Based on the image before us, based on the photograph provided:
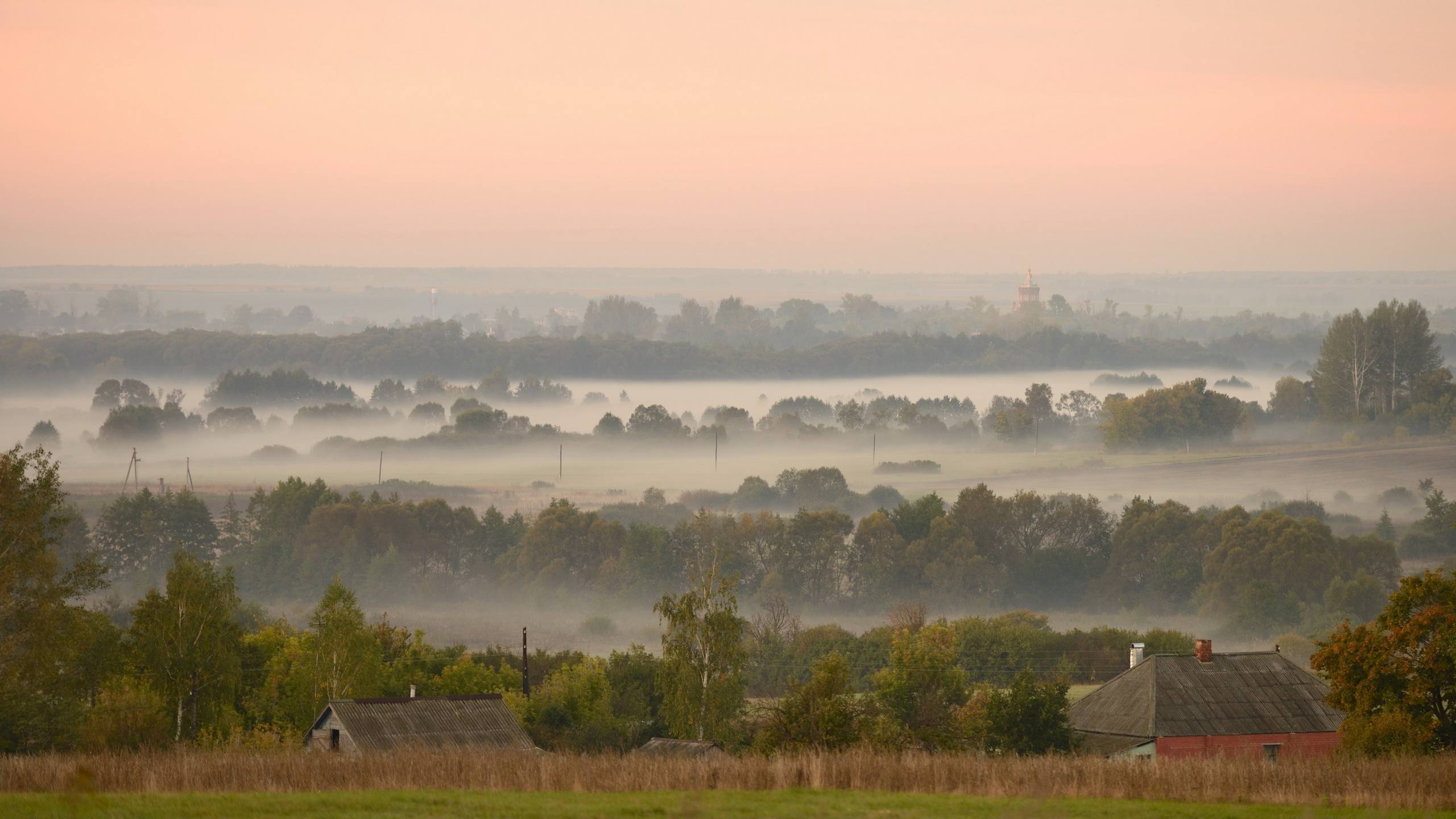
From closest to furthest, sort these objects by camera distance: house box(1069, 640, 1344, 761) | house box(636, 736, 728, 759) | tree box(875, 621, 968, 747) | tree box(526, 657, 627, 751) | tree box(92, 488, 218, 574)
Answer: house box(636, 736, 728, 759) → house box(1069, 640, 1344, 761) → tree box(875, 621, 968, 747) → tree box(526, 657, 627, 751) → tree box(92, 488, 218, 574)

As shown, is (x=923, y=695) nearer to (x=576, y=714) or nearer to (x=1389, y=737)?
(x=576, y=714)

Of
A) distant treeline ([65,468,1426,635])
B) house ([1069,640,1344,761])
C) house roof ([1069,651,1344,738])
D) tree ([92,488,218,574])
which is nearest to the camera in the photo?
house ([1069,640,1344,761])

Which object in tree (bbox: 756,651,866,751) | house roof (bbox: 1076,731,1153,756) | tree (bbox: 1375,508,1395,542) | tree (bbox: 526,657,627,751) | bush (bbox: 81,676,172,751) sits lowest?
tree (bbox: 1375,508,1395,542)

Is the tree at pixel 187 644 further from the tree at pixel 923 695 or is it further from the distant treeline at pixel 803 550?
the distant treeline at pixel 803 550

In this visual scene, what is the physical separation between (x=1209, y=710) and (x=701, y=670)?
17.7 m

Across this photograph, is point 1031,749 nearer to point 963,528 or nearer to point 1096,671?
point 1096,671

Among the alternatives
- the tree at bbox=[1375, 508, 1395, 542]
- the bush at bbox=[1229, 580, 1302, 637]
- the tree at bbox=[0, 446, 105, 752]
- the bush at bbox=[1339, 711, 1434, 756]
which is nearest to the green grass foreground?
the bush at bbox=[1339, 711, 1434, 756]

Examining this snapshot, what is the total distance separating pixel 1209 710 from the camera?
47812 millimetres

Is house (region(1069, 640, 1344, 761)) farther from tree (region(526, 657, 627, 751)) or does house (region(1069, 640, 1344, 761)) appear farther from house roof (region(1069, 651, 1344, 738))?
tree (region(526, 657, 627, 751))

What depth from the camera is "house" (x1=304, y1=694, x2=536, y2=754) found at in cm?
4050

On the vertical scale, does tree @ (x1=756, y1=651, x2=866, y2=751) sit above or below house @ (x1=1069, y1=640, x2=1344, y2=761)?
above

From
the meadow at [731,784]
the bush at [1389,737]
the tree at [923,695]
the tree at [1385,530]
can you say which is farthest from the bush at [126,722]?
the tree at [1385,530]

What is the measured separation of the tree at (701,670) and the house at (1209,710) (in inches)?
482

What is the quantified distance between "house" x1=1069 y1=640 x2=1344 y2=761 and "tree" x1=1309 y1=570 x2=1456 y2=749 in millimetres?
9295
